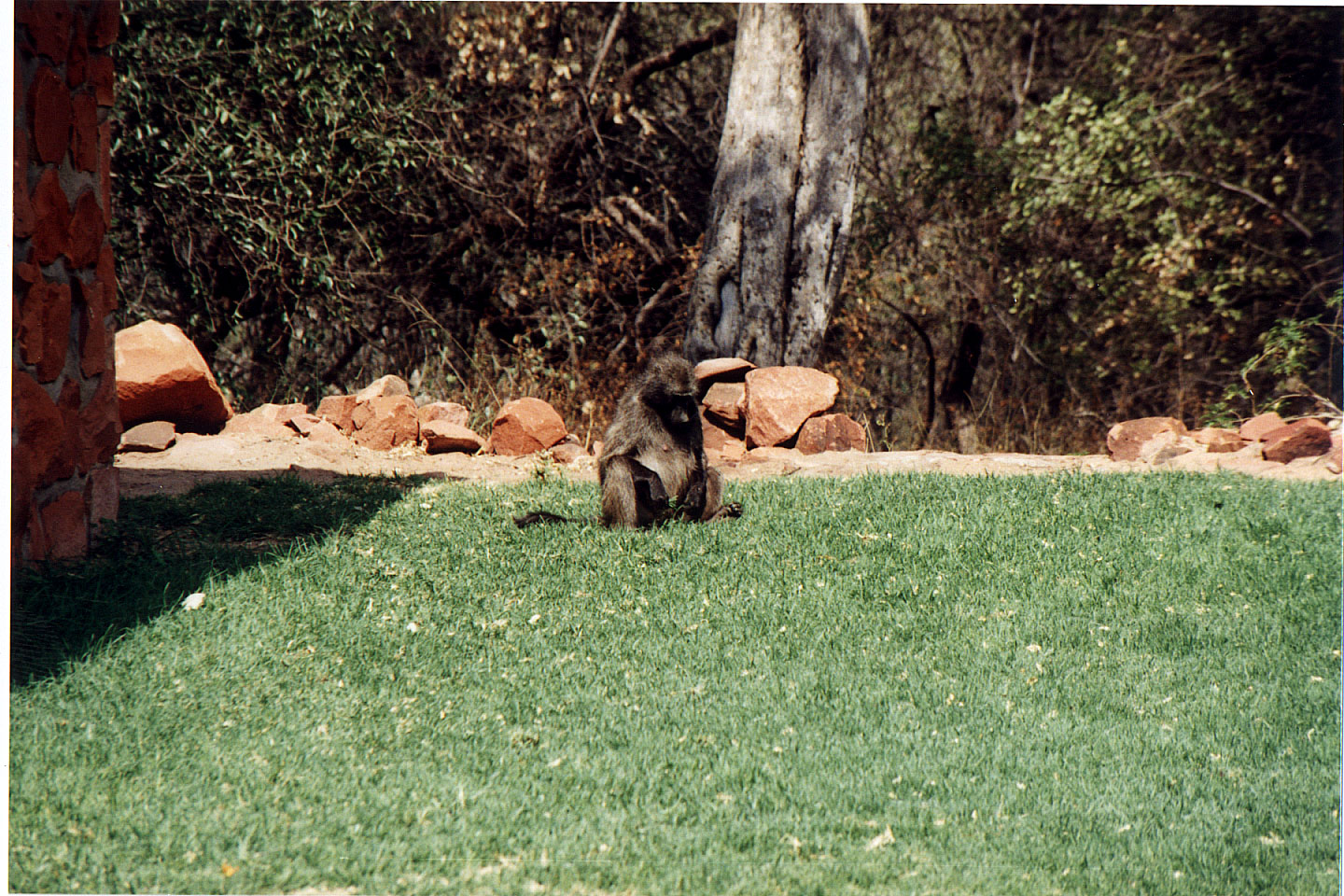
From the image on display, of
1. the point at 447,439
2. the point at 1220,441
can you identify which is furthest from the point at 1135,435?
the point at 447,439

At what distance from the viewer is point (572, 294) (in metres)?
11.0

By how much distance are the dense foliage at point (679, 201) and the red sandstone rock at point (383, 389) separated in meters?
0.84

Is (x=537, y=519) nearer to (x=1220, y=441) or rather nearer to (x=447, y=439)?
(x=447, y=439)

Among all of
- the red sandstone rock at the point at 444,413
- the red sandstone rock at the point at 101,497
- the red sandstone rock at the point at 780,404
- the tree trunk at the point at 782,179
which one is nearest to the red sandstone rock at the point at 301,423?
the red sandstone rock at the point at 444,413

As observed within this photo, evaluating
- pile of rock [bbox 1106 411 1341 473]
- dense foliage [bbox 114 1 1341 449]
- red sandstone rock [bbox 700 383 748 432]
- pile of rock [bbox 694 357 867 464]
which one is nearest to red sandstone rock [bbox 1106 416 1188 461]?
pile of rock [bbox 1106 411 1341 473]

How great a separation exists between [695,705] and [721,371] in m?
5.47

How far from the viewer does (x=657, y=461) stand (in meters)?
5.88

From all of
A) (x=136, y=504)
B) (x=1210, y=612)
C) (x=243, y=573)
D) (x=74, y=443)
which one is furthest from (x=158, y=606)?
(x=1210, y=612)

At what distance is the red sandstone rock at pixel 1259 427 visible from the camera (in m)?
7.65

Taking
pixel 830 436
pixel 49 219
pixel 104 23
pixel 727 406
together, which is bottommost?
pixel 830 436

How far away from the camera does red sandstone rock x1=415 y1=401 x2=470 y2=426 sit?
8.91 metres

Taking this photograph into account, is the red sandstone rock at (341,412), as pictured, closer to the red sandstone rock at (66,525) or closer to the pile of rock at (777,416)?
the pile of rock at (777,416)

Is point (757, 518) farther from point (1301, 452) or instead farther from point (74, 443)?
point (1301, 452)

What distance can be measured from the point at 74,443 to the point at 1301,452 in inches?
308
